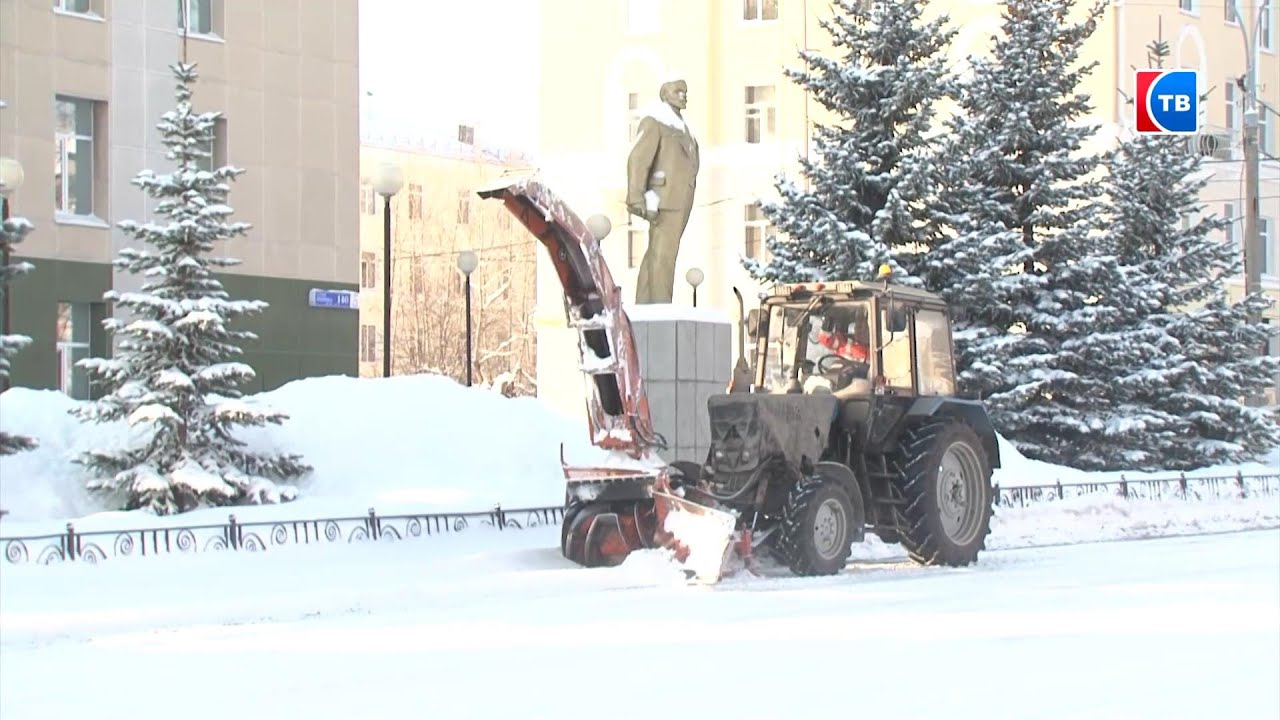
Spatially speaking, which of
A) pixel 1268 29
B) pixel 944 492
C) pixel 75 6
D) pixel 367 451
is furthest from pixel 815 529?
pixel 1268 29

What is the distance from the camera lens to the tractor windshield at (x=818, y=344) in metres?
16.3

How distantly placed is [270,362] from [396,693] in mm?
24514

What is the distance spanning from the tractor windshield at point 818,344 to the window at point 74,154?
17.9 m

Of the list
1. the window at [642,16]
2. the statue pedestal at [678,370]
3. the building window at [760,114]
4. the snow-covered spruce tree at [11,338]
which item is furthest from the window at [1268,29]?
the snow-covered spruce tree at [11,338]

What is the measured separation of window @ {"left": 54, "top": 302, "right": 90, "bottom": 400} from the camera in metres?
30.2

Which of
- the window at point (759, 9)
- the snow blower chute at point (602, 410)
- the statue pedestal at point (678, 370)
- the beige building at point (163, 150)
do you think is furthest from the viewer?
the window at point (759, 9)

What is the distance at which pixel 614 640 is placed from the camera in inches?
440

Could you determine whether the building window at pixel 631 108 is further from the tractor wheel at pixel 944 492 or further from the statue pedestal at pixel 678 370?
the tractor wheel at pixel 944 492

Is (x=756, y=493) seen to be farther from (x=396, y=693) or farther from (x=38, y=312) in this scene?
(x=38, y=312)

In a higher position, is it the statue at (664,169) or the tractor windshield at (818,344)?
the statue at (664,169)

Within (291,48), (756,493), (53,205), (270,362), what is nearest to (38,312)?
(53,205)

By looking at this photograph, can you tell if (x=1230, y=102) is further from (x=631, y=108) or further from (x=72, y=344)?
(x=72, y=344)

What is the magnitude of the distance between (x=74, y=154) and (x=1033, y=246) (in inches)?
624

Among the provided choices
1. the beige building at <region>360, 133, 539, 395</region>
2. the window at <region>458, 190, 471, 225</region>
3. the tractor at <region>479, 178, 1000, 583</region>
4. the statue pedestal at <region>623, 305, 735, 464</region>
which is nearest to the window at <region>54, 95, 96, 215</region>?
the statue pedestal at <region>623, 305, 735, 464</region>
